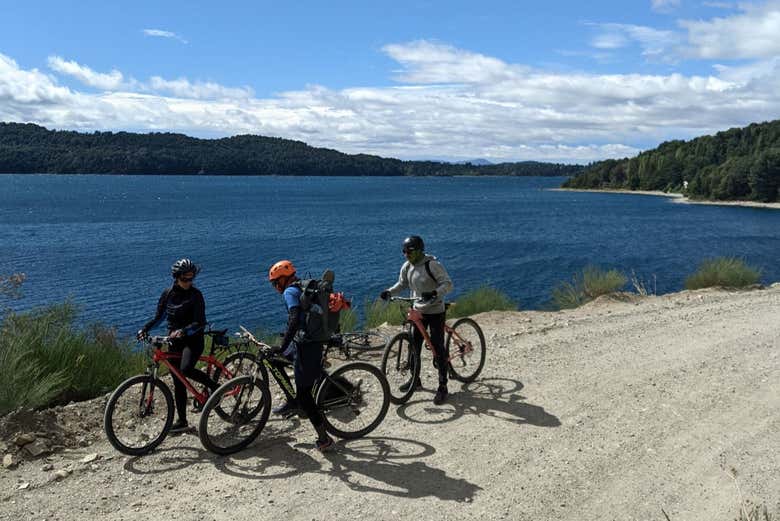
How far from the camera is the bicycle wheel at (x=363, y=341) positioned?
10.1 meters

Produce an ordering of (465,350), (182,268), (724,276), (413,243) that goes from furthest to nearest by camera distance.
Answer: (724,276) < (465,350) < (413,243) < (182,268)

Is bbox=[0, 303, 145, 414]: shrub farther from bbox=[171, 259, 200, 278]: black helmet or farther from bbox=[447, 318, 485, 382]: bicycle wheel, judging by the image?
bbox=[447, 318, 485, 382]: bicycle wheel

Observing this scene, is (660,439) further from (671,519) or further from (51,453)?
(51,453)

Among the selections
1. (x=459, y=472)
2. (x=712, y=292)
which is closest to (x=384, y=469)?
(x=459, y=472)

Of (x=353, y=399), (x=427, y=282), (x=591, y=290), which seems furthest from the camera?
(x=591, y=290)

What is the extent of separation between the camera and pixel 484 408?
24.8 feet

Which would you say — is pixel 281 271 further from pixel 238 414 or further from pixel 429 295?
pixel 429 295

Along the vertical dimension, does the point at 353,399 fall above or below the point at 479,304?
above

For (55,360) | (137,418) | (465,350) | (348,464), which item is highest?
(465,350)

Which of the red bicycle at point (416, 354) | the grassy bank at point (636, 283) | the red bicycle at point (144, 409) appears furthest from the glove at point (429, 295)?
the grassy bank at point (636, 283)

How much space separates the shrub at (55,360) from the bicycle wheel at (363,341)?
308 centimetres

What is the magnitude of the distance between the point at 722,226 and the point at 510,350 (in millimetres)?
87178

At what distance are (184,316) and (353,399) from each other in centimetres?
192

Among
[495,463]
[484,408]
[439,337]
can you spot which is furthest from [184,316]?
[484,408]
